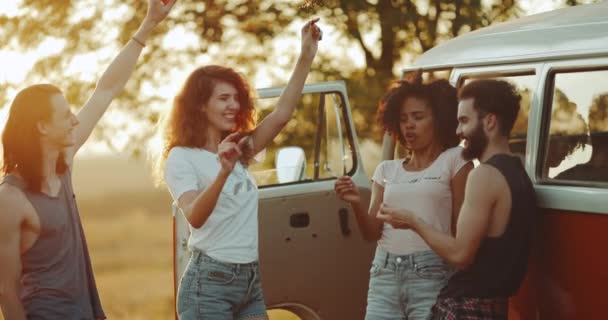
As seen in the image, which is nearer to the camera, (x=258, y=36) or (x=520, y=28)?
(x=520, y=28)

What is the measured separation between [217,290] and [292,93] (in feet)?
3.11

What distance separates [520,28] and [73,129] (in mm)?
2350

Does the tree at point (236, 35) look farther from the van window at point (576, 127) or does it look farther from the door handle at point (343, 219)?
the van window at point (576, 127)

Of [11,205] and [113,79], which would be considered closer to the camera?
[11,205]

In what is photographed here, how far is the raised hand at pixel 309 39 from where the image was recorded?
18.2 ft

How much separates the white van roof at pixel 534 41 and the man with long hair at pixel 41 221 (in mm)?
2177

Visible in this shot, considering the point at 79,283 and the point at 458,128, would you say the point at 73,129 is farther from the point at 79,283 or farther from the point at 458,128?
the point at 458,128

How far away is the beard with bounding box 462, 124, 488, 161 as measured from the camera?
17.1 feet

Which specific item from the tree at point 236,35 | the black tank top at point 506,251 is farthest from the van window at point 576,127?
the tree at point 236,35

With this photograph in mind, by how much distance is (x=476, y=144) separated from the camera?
5219mm

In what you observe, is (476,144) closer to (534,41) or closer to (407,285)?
(407,285)

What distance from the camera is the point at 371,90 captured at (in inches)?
483

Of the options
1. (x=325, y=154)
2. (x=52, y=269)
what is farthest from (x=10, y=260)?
(x=325, y=154)

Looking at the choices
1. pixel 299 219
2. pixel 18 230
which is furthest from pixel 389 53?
pixel 18 230
